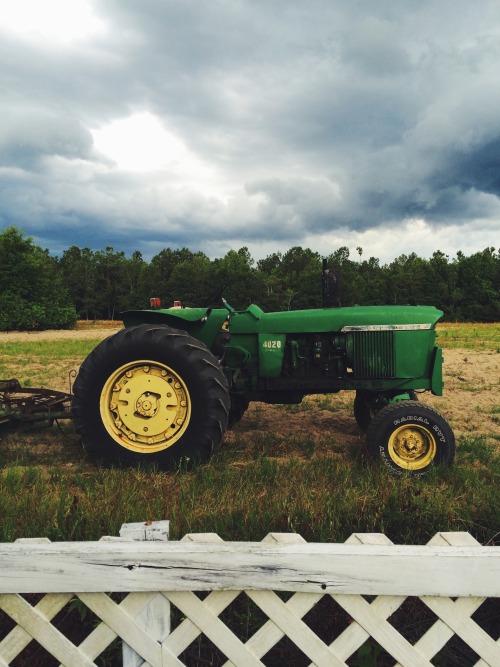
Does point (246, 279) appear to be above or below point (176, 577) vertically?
above

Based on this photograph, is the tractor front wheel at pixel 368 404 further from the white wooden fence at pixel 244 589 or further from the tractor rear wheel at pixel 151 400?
the white wooden fence at pixel 244 589

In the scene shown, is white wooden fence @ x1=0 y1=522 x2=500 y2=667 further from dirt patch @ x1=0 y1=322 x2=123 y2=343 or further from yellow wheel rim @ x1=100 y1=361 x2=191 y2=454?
dirt patch @ x1=0 y1=322 x2=123 y2=343

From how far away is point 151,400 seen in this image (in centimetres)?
360

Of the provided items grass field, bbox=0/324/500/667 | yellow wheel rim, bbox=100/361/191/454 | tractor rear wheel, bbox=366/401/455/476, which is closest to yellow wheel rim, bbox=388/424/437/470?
tractor rear wheel, bbox=366/401/455/476

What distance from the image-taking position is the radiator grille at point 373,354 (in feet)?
13.6

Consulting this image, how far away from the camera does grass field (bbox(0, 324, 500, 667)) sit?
7.64 ft

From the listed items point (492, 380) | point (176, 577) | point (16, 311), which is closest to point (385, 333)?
point (176, 577)

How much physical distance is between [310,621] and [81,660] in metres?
1.00

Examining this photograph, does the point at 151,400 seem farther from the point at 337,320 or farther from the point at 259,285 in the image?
the point at 259,285

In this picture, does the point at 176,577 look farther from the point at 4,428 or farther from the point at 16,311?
the point at 16,311

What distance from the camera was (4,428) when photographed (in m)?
4.32

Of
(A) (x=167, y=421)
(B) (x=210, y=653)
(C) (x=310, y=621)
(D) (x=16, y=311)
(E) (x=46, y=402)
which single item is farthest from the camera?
(D) (x=16, y=311)

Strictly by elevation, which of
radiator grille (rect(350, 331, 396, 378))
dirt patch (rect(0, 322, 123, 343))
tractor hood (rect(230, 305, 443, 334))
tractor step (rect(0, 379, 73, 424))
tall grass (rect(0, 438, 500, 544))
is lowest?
dirt patch (rect(0, 322, 123, 343))

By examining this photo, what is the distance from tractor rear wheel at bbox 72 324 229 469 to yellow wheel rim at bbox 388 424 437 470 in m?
1.42
